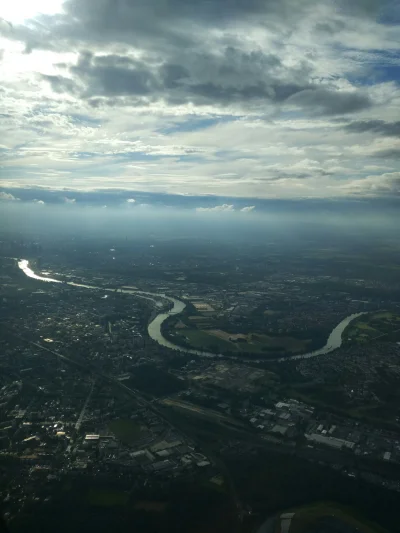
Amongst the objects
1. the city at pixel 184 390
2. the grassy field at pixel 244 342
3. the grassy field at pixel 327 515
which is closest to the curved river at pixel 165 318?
the city at pixel 184 390

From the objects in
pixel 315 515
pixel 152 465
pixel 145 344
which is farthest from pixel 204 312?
pixel 315 515

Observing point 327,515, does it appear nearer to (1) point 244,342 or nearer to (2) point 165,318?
(1) point 244,342

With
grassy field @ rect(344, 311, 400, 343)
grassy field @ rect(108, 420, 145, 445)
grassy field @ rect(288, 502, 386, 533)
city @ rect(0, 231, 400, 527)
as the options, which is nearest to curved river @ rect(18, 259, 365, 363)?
city @ rect(0, 231, 400, 527)

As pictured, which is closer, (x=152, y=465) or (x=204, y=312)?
(x=152, y=465)

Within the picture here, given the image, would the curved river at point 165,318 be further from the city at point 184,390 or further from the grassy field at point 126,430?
the grassy field at point 126,430

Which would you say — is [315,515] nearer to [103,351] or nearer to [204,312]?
[103,351]

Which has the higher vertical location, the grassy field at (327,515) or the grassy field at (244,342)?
the grassy field at (244,342)

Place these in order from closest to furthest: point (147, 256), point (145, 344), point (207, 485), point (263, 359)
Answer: point (207, 485) → point (263, 359) → point (145, 344) → point (147, 256)
